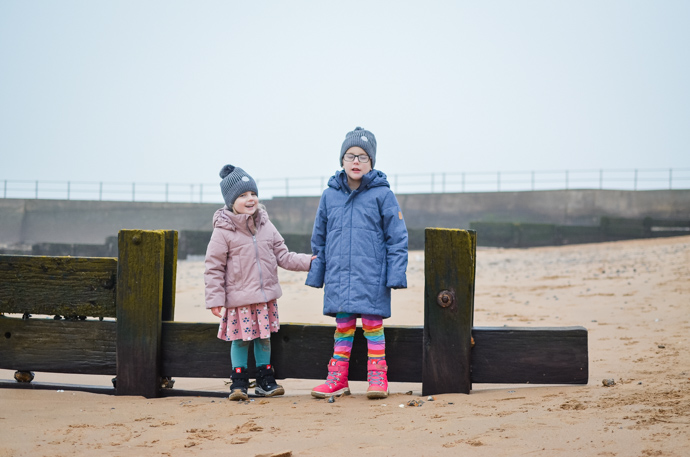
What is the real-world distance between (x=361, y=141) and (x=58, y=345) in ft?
7.48

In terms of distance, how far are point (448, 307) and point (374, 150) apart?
43.3 inches

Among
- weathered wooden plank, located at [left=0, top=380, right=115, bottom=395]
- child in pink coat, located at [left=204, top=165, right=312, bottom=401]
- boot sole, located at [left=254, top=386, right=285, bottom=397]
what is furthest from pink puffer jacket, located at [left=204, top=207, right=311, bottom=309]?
weathered wooden plank, located at [left=0, top=380, right=115, bottom=395]

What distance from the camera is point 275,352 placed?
3.96 metres

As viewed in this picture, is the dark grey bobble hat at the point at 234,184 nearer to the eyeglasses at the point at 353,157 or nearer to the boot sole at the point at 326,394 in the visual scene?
the eyeglasses at the point at 353,157


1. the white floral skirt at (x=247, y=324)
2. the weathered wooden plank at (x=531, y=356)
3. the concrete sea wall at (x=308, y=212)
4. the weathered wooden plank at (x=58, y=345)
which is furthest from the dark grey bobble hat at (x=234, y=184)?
the concrete sea wall at (x=308, y=212)

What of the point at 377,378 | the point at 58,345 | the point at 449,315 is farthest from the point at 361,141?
the point at 58,345

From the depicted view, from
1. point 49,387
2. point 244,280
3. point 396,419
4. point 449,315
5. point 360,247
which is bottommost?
point 49,387

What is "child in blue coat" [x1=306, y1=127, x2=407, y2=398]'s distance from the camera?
12.3 feet

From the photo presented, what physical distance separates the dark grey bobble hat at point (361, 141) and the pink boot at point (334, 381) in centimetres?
126

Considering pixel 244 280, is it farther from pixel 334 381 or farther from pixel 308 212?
pixel 308 212

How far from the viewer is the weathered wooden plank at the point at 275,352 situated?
3.90 metres

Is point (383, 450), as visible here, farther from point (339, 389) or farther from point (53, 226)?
point (53, 226)

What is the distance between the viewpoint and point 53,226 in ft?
99.8

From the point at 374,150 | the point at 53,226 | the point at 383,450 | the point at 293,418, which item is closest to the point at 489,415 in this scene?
the point at 383,450
